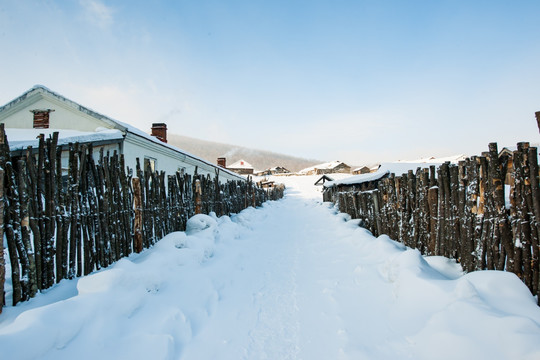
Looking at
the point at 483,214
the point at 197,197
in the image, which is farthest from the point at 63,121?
the point at 483,214

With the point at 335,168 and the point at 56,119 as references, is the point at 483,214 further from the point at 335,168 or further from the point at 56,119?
the point at 335,168

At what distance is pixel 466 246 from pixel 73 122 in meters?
13.7

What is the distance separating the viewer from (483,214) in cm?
320

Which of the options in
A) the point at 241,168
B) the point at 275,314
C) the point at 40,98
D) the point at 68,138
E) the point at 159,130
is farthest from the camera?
the point at 241,168

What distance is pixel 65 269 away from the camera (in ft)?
10.6

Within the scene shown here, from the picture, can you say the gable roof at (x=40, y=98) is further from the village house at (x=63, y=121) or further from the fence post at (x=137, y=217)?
the fence post at (x=137, y=217)

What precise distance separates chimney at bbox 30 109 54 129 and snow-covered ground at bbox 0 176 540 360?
10791 millimetres

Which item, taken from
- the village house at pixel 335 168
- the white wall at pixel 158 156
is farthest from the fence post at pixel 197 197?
the village house at pixel 335 168

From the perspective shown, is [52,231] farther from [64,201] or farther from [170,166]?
[170,166]

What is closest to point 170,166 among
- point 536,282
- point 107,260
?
point 107,260

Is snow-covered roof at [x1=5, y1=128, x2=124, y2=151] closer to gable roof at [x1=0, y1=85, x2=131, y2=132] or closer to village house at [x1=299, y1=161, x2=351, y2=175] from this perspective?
gable roof at [x1=0, y1=85, x2=131, y2=132]

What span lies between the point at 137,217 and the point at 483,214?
510 centimetres

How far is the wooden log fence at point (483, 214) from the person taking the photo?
8.98ft

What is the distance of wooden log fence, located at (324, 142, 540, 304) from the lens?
8.98 feet
